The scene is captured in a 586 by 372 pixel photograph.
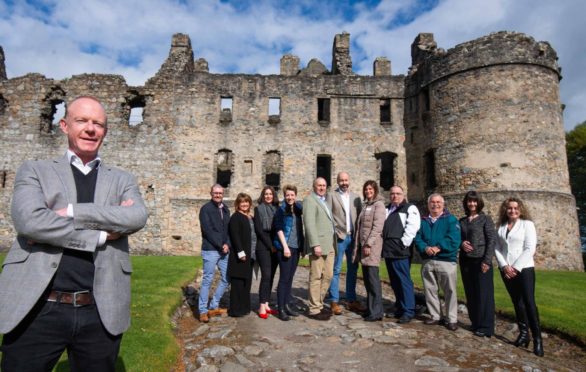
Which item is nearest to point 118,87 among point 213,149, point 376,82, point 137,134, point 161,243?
point 137,134

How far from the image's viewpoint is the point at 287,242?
6574 millimetres

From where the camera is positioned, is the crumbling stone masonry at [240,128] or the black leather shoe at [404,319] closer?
the black leather shoe at [404,319]

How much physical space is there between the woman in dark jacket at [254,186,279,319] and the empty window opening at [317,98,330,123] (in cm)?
1373

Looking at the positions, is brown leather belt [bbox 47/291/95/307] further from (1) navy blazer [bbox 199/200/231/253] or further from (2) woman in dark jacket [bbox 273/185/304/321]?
(2) woman in dark jacket [bbox 273/185/304/321]

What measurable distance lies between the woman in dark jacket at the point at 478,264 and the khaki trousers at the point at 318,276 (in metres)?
2.06

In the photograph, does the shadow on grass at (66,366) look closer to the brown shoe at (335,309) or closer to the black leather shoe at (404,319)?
the brown shoe at (335,309)

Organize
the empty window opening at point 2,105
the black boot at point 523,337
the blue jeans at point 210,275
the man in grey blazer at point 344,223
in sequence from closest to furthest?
the black boot at point 523,337 < the blue jeans at point 210,275 < the man in grey blazer at point 344,223 < the empty window opening at point 2,105

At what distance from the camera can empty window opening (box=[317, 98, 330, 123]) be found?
20203mm

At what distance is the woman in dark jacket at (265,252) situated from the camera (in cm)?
653

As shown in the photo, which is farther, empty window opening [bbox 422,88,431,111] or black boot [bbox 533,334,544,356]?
empty window opening [bbox 422,88,431,111]

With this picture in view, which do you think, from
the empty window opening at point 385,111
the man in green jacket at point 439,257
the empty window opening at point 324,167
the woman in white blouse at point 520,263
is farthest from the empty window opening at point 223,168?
the woman in white blouse at point 520,263

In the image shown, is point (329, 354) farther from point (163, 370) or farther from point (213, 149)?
point (213, 149)

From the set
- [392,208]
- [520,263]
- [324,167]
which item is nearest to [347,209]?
[392,208]

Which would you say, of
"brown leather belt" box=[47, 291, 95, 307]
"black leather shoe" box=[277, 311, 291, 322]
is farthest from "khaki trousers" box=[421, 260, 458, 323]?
"brown leather belt" box=[47, 291, 95, 307]
